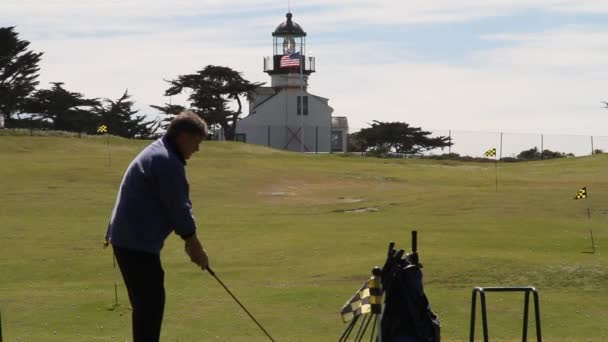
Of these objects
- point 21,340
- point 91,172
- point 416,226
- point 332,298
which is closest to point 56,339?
point 21,340

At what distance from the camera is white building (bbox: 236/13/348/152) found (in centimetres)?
10238

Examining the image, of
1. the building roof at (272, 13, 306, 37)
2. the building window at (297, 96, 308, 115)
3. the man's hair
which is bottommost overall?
the man's hair

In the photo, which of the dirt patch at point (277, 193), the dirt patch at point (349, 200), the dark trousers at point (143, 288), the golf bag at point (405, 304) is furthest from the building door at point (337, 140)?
the golf bag at point (405, 304)

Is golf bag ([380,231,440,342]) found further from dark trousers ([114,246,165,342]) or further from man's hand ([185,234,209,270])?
dark trousers ([114,246,165,342])

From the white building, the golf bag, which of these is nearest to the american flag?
the white building

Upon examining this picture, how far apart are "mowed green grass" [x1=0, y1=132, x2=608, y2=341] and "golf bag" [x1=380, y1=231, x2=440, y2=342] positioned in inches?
231

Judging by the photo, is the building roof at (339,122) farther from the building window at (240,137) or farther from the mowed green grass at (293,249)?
the mowed green grass at (293,249)

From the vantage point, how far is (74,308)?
17.9 m

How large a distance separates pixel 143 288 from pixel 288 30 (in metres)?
97.5

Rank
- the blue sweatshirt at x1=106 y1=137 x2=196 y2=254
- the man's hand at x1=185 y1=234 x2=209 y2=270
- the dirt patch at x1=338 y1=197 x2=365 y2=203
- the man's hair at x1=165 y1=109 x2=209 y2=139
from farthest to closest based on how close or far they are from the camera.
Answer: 1. the dirt patch at x1=338 y1=197 x2=365 y2=203
2. the man's hair at x1=165 y1=109 x2=209 y2=139
3. the man's hand at x1=185 y1=234 x2=209 y2=270
4. the blue sweatshirt at x1=106 y1=137 x2=196 y2=254

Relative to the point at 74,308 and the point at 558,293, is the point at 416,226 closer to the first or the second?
the point at 558,293

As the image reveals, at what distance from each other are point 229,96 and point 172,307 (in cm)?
8665

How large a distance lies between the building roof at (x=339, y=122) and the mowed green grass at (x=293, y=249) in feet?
142

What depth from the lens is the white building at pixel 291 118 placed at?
102375 mm
